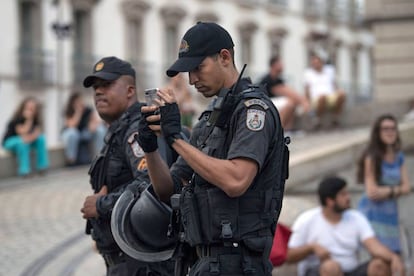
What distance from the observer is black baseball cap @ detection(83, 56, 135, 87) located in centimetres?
589

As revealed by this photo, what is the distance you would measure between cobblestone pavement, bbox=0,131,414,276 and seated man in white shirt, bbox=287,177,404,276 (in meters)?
0.65

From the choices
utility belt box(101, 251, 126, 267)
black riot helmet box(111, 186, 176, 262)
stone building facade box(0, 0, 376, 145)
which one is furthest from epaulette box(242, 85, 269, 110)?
stone building facade box(0, 0, 376, 145)

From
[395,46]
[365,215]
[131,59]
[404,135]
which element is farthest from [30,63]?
[365,215]

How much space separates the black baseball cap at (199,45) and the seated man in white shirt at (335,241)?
12.6 ft

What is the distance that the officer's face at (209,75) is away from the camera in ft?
15.0

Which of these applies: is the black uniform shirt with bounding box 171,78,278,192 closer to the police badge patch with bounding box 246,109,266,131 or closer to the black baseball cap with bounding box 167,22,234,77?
the police badge patch with bounding box 246,109,266,131

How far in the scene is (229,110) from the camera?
14.8 ft

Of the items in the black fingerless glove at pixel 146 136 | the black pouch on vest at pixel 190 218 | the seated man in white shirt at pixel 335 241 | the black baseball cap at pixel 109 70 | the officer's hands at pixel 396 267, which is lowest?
the officer's hands at pixel 396 267

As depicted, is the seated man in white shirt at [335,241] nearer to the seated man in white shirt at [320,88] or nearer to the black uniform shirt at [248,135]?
the black uniform shirt at [248,135]

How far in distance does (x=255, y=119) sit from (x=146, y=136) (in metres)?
0.55

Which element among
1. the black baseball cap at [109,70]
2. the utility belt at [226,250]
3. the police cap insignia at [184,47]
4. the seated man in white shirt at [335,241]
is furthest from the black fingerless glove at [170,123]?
the seated man in white shirt at [335,241]

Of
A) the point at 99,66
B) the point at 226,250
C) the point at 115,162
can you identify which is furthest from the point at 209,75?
the point at 99,66

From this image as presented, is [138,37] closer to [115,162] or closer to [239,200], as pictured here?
[115,162]

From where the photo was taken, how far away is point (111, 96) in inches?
234
